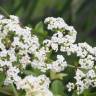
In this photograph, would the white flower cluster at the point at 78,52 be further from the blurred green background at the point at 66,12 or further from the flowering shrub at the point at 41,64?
the blurred green background at the point at 66,12

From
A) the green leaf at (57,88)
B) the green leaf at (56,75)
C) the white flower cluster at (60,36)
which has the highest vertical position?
the white flower cluster at (60,36)

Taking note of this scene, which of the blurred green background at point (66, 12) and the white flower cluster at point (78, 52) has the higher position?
the blurred green background at point (66, 12)

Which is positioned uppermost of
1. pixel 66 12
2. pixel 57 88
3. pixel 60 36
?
pixel 66 12

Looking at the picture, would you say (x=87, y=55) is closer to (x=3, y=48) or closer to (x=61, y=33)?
(x=61, y=33)

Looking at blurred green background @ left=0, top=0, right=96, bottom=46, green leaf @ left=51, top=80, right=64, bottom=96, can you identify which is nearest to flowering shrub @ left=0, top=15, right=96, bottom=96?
green leaf @ left=51, top=80, right=64, bottom=96

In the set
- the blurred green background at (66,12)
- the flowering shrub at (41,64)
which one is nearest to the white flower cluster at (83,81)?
the flowering shrub at (41,64)

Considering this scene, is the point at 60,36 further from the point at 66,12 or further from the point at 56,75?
the point at 66,12

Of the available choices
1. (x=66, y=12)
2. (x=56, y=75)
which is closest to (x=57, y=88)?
(x=56, y=75)
